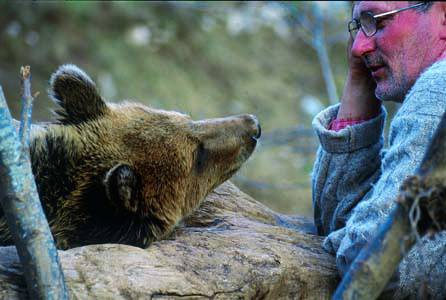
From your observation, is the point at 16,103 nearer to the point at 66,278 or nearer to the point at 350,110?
the point at 350,110

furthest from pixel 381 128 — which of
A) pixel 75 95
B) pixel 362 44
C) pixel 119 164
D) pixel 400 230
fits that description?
pixel 400 230

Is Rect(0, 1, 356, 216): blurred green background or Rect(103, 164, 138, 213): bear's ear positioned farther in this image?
Rect(0, 1, 356, 216): blurred green background

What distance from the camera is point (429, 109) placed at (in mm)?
3377

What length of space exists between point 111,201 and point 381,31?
140 centimetres

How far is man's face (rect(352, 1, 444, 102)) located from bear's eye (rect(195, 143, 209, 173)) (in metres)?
0.89

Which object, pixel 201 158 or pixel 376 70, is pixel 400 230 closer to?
pixel 376 70

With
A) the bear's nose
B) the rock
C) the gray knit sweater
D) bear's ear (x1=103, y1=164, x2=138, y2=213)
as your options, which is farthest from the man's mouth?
bear's ear (x1=103, y1=164, x2=138, y2=213)

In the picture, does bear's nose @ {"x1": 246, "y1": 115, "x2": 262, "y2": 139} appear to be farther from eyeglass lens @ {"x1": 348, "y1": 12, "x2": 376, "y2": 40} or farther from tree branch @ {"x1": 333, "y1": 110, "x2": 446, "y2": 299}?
tree branch @ {"x1": 333, "y1": 110, "x2": 446, "y2": 299}

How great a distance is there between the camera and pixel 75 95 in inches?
155

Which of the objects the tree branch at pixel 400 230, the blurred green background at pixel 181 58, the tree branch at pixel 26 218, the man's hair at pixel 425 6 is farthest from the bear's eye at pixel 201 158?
the blurred green background at pixel 181 58

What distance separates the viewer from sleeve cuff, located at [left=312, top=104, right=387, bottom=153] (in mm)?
4113

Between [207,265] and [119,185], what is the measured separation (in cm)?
50

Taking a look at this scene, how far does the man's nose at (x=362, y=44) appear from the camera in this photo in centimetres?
376

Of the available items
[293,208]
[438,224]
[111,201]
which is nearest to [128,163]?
[111,201]
